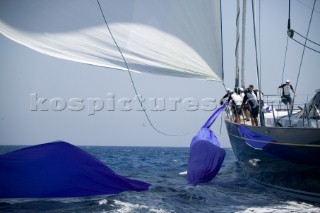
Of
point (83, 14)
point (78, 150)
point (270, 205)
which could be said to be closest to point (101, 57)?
point (83, 14)

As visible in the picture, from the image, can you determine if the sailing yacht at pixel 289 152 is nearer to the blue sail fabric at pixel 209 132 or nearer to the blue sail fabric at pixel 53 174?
the blue sail fabric at pixel 209 132

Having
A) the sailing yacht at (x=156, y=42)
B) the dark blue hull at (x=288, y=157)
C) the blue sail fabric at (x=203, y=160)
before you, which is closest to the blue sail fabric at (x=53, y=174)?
the sailing yacht at (x=156, y=42)

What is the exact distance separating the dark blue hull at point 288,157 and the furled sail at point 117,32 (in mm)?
2077

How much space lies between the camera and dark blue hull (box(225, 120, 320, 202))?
24.1 feet

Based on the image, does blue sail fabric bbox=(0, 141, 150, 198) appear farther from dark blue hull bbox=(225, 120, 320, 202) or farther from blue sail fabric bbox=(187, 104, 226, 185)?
dark blue hull bbox=(225, 120, 320, 202)

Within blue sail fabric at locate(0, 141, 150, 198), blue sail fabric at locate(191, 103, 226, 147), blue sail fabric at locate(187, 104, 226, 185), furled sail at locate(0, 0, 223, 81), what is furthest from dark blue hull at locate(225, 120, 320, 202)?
blue sail fabric at locate(0, 141, 150, 198)

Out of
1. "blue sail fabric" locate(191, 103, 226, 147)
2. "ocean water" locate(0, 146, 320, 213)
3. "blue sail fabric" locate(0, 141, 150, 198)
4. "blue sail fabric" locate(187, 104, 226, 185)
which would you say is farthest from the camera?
"blue sail fabric" locate(191, 103, 226, 147)

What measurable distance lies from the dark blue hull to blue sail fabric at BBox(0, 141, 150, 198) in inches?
152

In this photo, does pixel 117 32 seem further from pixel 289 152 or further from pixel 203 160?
pixel 203 160

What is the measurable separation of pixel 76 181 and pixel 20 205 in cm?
121

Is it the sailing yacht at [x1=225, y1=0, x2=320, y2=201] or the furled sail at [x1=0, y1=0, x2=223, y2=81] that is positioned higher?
the furled sail at [x1=0, y1=0, x2=223, y2=81]

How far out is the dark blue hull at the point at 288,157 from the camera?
7355 millimetres

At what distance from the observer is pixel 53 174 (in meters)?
7.38

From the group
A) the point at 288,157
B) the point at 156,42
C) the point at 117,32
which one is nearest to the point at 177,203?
the point at 288,157
